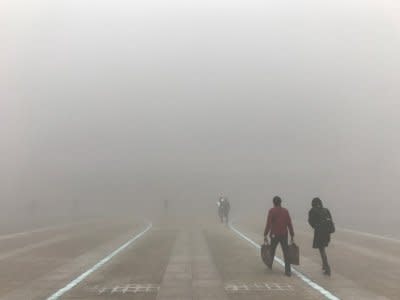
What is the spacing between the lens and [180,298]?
1102 centimetres

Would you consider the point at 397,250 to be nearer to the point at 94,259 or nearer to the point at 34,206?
the point at 94,259

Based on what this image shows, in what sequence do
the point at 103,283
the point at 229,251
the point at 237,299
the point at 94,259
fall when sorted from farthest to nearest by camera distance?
the point at 229,251, the point at 94,259, the point at 103,283, the point at 237,299

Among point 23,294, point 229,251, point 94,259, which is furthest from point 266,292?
point 229,251

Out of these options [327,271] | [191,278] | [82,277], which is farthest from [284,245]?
[82,277]

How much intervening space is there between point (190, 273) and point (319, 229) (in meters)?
3.21

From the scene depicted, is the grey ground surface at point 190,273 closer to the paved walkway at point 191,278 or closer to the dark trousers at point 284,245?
the paved walkway at point 191,278

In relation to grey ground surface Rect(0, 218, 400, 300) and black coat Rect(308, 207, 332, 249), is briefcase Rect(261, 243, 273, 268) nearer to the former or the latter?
grey ground surface Rect(0, 218, 400, 300)

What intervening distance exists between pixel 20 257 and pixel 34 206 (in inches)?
2402

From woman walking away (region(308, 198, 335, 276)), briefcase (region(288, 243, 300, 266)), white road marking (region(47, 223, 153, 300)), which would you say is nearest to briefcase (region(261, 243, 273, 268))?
briefcase (region(288, 243, 300, 266))

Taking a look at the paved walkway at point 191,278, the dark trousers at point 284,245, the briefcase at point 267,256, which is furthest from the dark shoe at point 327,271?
the paved walkway at point 191,278

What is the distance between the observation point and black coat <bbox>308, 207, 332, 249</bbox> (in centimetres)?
1481

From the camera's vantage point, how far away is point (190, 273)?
584 inches

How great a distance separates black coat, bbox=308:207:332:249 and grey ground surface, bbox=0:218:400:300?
2.31 ft

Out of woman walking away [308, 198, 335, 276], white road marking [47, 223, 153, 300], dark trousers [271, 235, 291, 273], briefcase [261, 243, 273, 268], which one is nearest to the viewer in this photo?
white road marking [47, 223, 153, 300]
